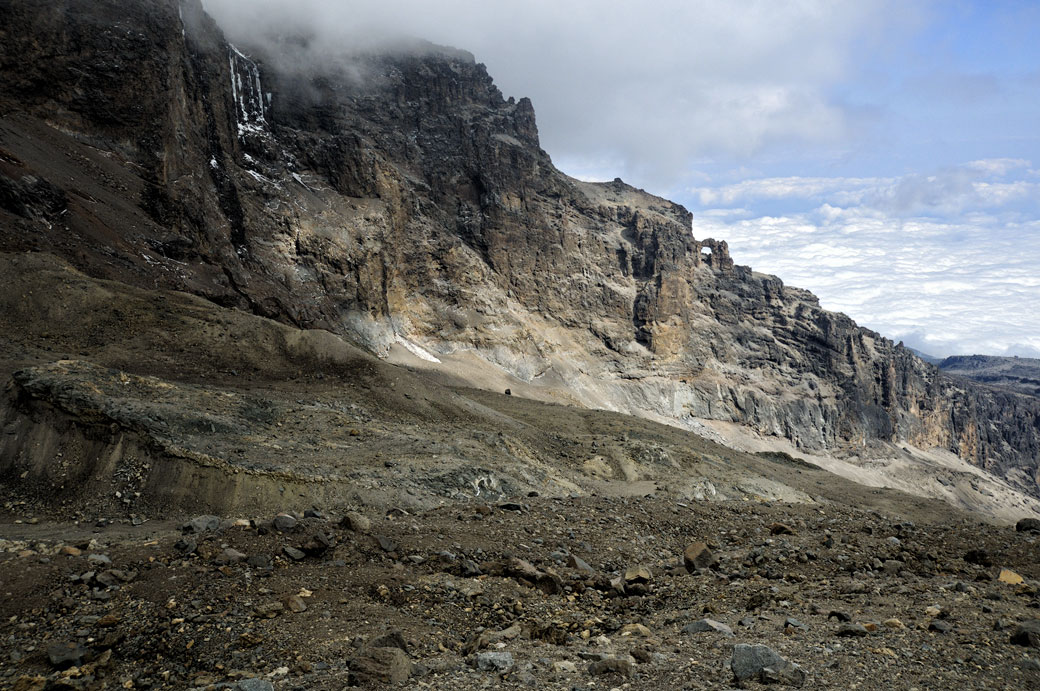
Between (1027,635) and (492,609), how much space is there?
5636mm

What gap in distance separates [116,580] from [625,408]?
7199 cm

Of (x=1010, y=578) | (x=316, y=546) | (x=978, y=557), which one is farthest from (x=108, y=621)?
(x=978, y=557)

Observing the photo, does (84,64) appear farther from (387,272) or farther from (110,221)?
(387,272)

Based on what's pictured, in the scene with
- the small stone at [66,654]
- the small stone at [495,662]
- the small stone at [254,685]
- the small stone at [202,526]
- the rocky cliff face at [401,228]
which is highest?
the rocky cliff face at [401,228]

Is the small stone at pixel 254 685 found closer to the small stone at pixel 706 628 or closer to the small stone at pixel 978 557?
the small stone at pixel 706 628

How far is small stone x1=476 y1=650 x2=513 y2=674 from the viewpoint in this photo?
635cm

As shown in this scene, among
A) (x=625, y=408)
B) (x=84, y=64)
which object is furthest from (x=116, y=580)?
(x=625, y=408)

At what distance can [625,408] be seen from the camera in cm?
7738

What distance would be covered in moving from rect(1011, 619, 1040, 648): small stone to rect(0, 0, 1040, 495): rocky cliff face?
103ft

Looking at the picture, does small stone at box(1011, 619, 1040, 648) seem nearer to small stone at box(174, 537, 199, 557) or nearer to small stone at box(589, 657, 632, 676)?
small stone at box(589, 657, 632, 676)

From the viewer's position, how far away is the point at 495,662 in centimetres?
644

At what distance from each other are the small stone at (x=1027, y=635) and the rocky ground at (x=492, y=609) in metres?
0.02

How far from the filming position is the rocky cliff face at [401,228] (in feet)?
125

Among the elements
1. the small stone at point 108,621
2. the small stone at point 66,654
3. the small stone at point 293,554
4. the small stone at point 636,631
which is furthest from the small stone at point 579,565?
the small stone at point 66,654
